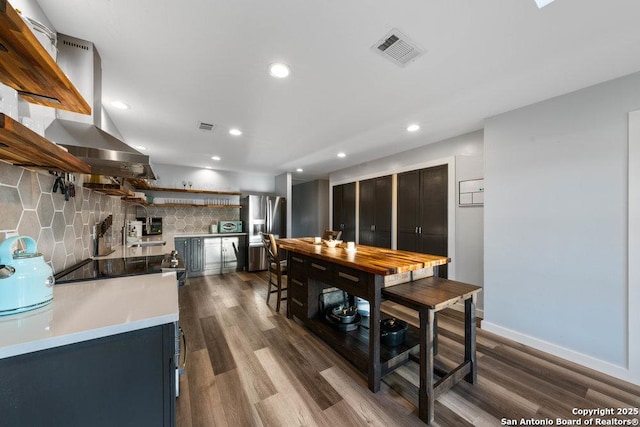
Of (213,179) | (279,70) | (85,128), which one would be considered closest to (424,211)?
(279,70)

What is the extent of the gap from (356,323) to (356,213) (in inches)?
120

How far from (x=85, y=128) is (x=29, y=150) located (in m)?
0.82

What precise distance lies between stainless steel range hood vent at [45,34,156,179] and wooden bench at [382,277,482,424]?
1.93 m

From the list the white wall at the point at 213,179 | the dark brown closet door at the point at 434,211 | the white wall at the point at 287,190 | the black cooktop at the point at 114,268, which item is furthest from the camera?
the white wall at the point at 287,190

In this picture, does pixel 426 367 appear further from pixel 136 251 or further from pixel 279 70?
pixel 136 251

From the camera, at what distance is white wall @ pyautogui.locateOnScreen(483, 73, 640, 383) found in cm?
192

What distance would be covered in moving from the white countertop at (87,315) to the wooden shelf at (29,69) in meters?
0.92

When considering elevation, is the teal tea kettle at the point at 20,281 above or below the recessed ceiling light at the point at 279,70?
below

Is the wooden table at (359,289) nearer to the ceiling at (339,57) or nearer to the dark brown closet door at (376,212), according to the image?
the ceiling at (339,57)

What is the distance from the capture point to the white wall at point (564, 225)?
1915 mm

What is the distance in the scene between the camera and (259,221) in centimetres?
551

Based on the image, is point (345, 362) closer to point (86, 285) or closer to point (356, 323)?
point (356, 323)

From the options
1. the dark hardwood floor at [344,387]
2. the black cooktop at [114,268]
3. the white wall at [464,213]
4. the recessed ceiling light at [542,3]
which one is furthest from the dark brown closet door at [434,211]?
the black cooktop at [114,268]

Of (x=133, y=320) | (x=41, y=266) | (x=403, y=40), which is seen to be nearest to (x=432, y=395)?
(x=133, y=320)
